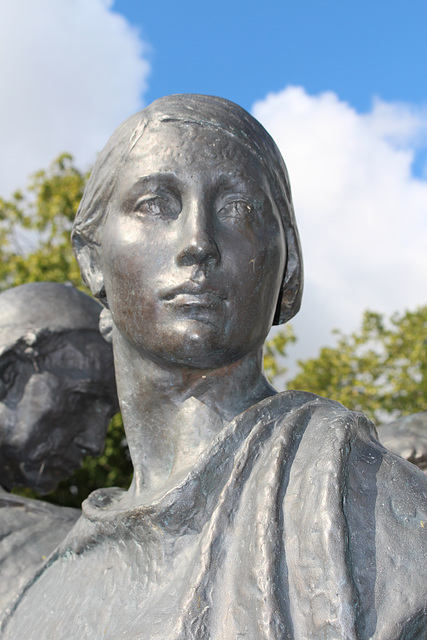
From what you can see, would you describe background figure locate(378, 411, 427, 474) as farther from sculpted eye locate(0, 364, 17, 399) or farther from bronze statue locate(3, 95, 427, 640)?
sculpted eye locate(0, 364, 17, 399)

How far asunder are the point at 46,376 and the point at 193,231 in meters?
1.77

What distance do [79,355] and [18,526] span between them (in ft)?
2.97

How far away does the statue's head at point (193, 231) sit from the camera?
209 cm

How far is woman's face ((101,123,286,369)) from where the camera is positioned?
6.86 ft

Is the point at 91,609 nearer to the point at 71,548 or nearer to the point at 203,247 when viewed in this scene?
the point at 71,548

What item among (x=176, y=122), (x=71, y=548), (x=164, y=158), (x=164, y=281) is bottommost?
(x=71, y=548)

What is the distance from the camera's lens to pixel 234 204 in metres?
2.19

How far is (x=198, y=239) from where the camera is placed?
205 centimetres

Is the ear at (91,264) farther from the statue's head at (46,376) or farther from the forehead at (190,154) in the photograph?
the statue's head at (46,376)

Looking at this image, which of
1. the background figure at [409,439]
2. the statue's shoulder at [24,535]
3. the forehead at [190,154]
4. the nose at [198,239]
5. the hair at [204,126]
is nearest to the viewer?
the nose at [198,239]

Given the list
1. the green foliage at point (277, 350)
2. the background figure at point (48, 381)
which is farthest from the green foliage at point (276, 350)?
the background figure at point (48, 381)

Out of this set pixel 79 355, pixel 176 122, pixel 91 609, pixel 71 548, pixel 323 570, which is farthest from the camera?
pixel 79 355

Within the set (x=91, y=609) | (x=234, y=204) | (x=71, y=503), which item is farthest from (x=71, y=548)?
(x=71, y=503)

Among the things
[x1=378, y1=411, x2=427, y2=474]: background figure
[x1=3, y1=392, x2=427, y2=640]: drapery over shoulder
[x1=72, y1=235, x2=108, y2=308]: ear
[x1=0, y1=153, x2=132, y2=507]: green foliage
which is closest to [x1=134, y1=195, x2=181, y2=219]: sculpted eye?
[x1=72, y1=235, x2=108, y2=308]: ear
